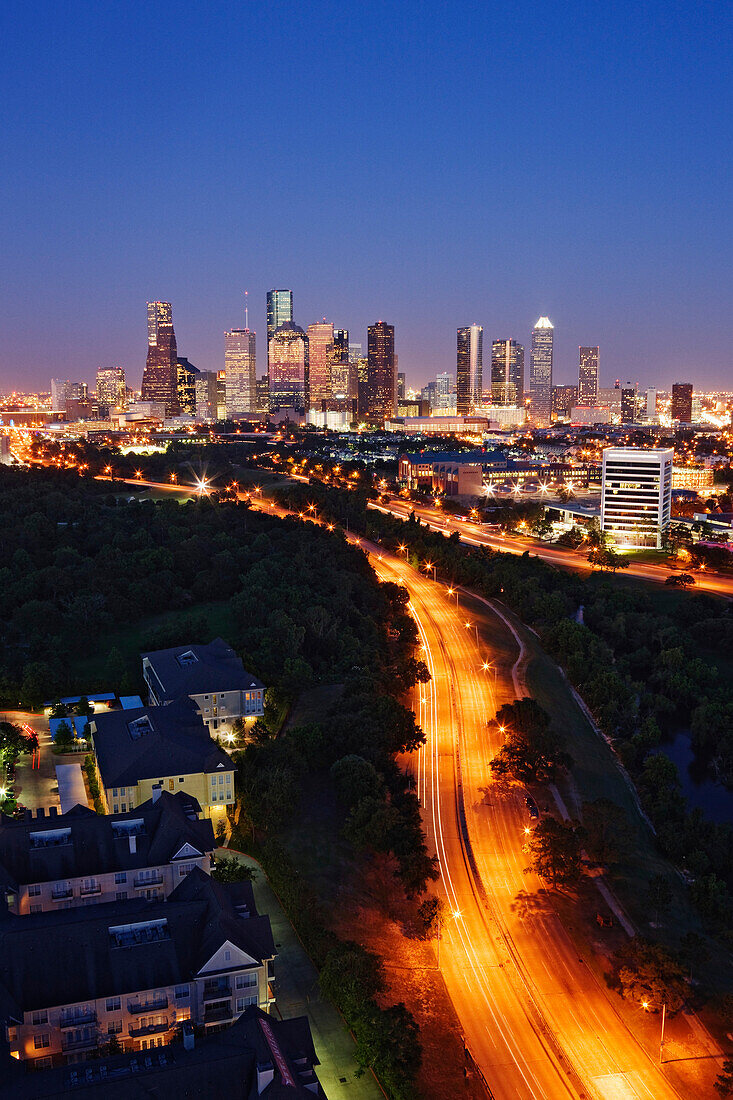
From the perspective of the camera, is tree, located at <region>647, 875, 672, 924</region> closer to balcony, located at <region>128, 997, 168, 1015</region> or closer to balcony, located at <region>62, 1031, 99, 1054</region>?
balcony, located at <region>128, 997, 168, 1015</region>

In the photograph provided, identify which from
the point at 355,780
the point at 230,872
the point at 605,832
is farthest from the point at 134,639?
the point at 605,832

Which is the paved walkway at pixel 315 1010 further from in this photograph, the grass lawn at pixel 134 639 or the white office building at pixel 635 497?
the white office building at pixel 635 497

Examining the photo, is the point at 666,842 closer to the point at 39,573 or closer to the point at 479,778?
the point at 479,778

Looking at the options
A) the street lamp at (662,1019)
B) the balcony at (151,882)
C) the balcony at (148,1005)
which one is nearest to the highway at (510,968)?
the street lamp at (662,1019)

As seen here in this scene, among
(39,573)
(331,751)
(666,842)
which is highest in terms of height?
(39,573)

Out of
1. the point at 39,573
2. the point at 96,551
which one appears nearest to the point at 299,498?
the point at 96,551

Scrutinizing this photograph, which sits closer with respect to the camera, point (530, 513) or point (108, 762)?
point (108, 762)
